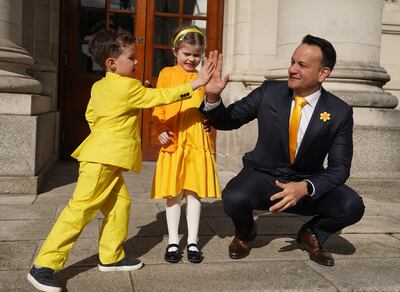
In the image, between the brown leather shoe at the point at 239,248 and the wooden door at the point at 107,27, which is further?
the wooden door at the point at 107,27

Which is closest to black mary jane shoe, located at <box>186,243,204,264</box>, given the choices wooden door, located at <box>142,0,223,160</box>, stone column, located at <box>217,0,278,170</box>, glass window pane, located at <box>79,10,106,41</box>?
stone column, located at <box>217,0,278,170</box>

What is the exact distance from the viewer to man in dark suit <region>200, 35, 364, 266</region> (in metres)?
3.45

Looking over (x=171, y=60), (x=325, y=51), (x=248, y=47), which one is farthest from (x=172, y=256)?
(x=171, y=60)

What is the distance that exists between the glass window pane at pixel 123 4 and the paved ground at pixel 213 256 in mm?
4029

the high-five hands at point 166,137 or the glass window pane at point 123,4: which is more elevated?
the glass window pane at point 123,4

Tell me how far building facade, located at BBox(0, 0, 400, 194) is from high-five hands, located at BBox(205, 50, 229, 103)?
2.74 m

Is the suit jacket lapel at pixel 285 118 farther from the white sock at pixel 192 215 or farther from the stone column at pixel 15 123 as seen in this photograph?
the stone column at pixel 15 123

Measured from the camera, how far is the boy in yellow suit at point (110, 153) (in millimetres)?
3025

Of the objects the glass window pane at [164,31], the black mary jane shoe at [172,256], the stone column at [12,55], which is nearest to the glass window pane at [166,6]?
the glass window pane at [164,31]

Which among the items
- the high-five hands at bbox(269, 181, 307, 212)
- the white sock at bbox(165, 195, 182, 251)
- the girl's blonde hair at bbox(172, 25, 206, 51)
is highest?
the girl's blonde hair at bbox(172, 25, 206, 51)

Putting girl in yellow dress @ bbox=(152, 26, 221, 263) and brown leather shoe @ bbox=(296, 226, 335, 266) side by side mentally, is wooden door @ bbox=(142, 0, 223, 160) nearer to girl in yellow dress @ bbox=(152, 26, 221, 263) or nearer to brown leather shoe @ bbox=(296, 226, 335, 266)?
girl in yellow dress @ bbox=(152, 26, 221, 263)

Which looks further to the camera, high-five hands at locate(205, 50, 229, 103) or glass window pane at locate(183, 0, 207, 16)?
glass window pane at locate(183, 0, 207, 16)

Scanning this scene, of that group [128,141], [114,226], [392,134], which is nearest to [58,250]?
[114,226]

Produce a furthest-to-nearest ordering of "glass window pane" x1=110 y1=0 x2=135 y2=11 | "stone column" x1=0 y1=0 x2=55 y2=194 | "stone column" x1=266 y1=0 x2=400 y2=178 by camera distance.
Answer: "glass window pane" x1=110 y1=0 x2=135 y2=11
"stone column" x1=266 y1=0 x2=400 y2=178
"stone column" x1=0 y1=0 x2=55 y2=194
